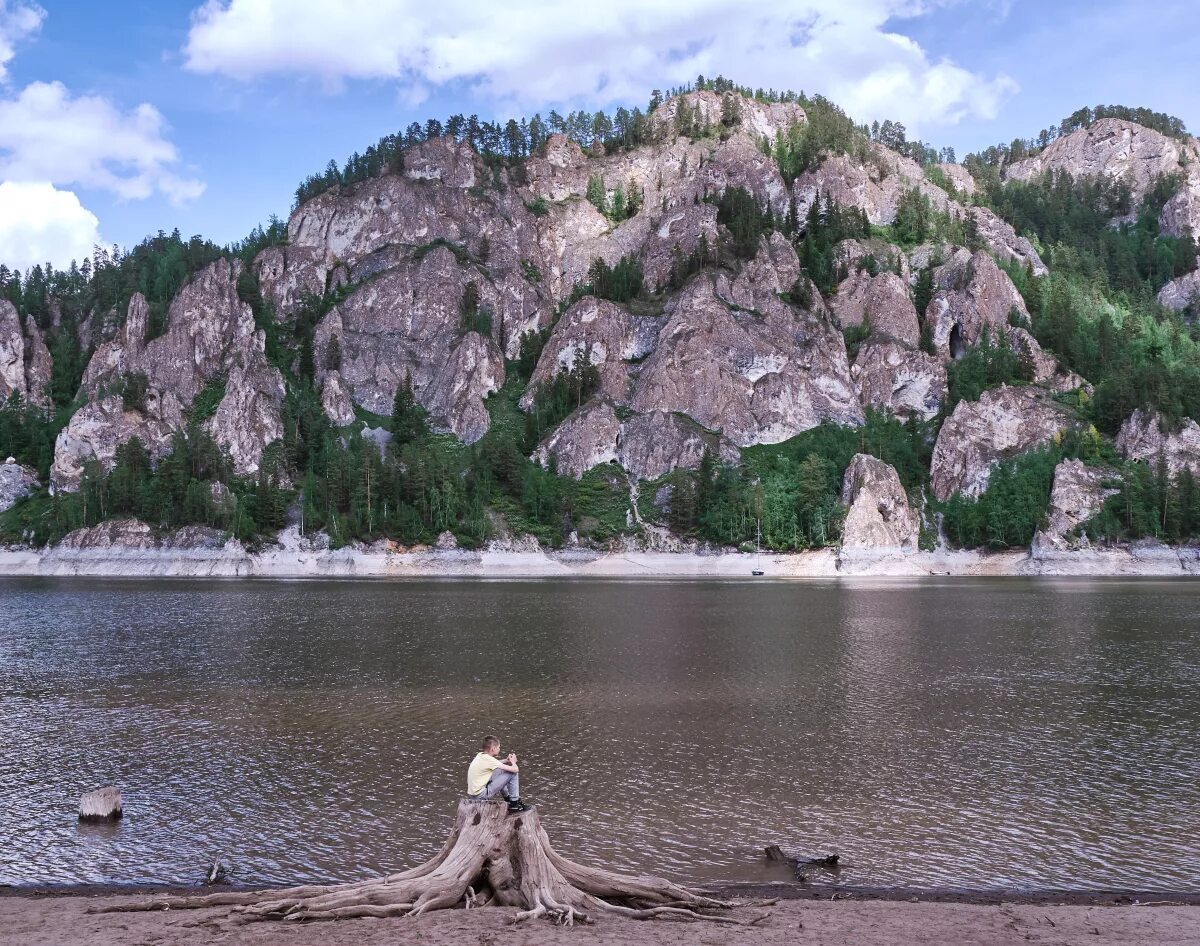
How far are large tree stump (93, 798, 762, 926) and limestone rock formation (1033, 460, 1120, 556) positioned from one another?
125 meters

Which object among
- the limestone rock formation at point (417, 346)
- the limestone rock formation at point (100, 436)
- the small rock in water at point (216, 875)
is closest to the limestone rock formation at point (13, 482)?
the limestone rock formation at point (100, 436)

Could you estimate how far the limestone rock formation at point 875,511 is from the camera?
127 metres

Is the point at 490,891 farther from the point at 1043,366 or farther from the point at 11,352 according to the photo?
the point at 11,352

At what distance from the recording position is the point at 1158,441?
441ft

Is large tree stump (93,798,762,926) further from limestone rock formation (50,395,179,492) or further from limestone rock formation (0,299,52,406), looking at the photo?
limestone rock formation (0,299,52,406)

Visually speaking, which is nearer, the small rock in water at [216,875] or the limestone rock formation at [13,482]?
the small rock in water at [216,875]

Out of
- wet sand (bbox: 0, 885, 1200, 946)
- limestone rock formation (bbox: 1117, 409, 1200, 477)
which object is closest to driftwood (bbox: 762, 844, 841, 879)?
wet sand (bbox: 0, 885, 1200, 946)

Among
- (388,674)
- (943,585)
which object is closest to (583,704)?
(388,674)

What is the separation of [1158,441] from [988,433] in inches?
962

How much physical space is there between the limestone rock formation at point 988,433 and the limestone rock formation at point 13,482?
521ft

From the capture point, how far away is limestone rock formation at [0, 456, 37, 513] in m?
151

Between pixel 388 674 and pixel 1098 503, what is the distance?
393 ft

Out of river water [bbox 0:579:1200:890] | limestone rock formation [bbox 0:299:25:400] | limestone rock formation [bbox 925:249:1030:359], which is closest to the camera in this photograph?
river water [bbox 0:579:1200:890]

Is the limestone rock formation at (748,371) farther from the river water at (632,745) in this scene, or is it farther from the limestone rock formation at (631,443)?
the river water at (632,745)
